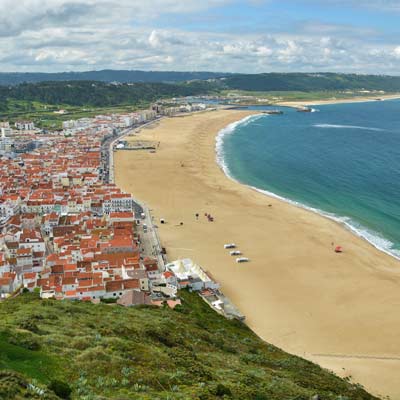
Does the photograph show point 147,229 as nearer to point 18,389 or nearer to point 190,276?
point 190,276

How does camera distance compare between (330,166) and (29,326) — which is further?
(330,166)

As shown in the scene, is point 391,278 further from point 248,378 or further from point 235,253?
point 248,378

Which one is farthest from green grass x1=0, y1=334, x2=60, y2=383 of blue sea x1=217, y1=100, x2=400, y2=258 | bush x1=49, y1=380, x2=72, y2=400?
blue sea x1=217, y1=100, x2=400, y2=258

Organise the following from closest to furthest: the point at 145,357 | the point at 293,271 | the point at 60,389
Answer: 1. the point at 60,389
2. the point at 145,357
3. the point at 293,271

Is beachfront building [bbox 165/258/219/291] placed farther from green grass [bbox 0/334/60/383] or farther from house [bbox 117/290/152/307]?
green grass [bbox 0/334/60/383]

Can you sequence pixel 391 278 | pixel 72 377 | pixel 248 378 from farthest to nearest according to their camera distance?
pixel 391 278 < pixel 248 378 < pixel 72 377

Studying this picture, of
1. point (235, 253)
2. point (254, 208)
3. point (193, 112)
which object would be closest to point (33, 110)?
point (193, 112)

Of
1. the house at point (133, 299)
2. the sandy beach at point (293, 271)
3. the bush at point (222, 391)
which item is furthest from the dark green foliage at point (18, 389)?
the sandy beach at point (293, 271)

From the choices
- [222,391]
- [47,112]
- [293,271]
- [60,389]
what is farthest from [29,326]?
[47,112]

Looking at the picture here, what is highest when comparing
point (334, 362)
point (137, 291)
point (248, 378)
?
point (248, 378)
